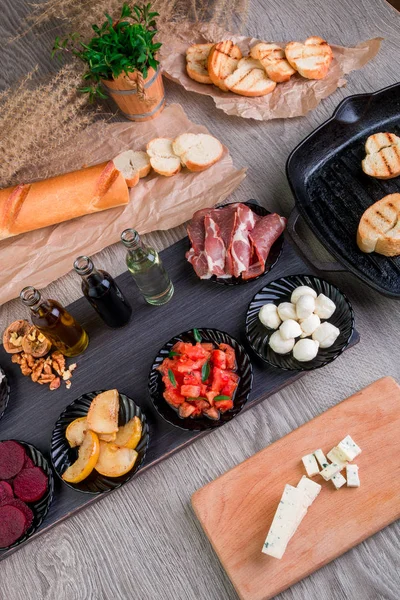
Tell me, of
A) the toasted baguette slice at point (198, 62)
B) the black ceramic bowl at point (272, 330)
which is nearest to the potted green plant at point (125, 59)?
the toasted baguette slice at point (198, 62)

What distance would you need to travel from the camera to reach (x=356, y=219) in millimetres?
1528

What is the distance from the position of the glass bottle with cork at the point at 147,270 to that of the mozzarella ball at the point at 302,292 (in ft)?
1.21

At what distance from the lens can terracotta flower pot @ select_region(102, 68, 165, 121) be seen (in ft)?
5.65

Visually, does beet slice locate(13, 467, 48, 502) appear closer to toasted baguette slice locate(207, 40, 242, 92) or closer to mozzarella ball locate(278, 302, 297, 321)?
mozzarella ball locate(278, 302, 297, 321)

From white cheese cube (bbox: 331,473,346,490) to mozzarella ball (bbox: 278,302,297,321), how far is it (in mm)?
400

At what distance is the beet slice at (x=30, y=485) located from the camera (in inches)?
48.8

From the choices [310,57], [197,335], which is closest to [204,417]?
[197,335]

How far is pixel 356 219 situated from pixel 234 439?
75 cm

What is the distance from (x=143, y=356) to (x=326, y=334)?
52cm

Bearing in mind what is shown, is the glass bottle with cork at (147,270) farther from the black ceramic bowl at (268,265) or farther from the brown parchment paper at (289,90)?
the brown parchment paper at (289,90)

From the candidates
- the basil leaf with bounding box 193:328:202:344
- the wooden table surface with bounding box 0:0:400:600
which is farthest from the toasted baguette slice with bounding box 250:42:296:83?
the basil leaf with bounding box 193:328:202:344

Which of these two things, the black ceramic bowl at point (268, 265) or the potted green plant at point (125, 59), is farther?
the potted green plant at point (125, 59)

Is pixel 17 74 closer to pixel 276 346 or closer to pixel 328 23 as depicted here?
pixel 328 23

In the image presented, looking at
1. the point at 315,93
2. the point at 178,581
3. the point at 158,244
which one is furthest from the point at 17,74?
the point at 178,581
